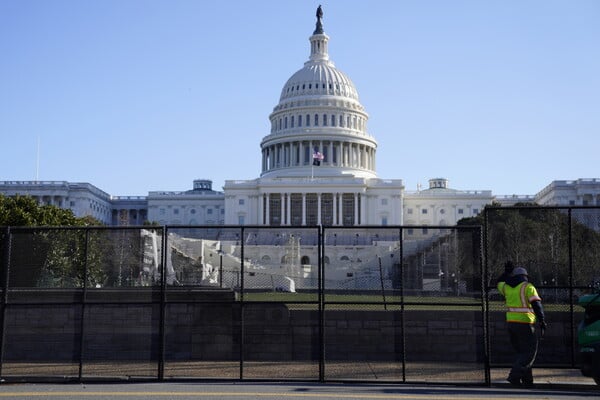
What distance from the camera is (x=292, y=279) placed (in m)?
19.3

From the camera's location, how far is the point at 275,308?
1894 cm

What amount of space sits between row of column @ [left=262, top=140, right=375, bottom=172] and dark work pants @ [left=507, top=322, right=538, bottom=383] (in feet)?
397

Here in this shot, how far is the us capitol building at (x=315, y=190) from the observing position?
126500 mm

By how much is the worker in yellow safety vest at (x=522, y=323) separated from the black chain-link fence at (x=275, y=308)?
603 millimetres

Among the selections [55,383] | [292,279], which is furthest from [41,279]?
[292,279]

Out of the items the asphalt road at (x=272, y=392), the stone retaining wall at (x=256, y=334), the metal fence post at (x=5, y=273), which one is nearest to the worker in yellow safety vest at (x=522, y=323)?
the asphalt road at (x=272, y=392)

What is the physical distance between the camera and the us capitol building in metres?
126

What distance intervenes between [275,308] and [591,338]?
7702 mm

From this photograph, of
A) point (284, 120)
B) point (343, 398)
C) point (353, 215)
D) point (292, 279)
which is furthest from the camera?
point (284, 120)

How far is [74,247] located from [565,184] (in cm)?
12286

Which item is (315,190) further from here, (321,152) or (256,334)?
(256,334)

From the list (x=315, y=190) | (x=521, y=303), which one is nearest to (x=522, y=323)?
(x=521, y=303)

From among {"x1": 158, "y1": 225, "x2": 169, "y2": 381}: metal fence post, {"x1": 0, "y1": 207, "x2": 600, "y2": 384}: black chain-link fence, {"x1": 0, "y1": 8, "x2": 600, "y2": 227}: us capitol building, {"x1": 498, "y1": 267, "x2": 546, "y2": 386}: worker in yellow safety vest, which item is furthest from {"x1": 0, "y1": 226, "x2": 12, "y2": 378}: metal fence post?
{"x1": 0, "y1": 8, "x2": 600, "y2": 227}: us capitol building

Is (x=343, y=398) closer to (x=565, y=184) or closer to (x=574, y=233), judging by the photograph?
(x=574, y=233)
